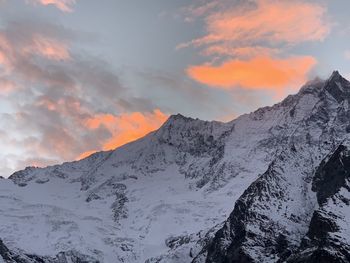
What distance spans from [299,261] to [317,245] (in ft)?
20.7

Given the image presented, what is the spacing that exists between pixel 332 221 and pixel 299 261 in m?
12.4

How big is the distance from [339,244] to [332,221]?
1321 cm

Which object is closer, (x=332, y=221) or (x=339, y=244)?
(x=339, y=244)

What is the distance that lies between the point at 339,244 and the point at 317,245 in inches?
409

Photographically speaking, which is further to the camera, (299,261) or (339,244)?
(299,261)

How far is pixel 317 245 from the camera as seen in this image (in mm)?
195875

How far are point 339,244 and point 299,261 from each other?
15487mm

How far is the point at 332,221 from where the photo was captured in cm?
19875

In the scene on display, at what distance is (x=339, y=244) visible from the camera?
186125 mm

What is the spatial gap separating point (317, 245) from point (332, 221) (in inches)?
288
